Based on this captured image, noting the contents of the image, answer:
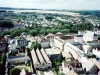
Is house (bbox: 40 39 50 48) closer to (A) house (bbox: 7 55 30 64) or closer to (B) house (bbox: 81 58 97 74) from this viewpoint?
(A) house (bbox: 7 55 30 64)

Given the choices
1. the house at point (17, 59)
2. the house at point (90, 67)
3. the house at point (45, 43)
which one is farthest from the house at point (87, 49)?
the house at point (17, 59)

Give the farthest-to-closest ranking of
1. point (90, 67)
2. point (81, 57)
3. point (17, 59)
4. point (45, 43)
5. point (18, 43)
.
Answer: point (45, 43) → point (18, 43) → point (17, 59) → point (81, 57) → point (90, 67)

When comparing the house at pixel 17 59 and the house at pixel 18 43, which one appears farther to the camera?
the house at pixel 18 43

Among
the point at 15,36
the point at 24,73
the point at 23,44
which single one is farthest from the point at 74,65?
the point at 15,36

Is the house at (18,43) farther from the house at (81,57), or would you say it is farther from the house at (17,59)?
the house at (81,57)

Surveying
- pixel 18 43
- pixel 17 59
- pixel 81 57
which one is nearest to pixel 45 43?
pixel 18 43

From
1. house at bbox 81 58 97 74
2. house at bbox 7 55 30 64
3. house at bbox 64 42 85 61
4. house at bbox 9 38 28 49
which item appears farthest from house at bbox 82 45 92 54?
house at bbox 9 38 28 49

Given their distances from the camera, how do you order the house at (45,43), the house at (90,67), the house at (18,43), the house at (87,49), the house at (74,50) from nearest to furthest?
1. the house at (90,67)
2. the house at (74,50)
3. the house at (87,49)
4. the house at (18,43)
5. the house at (45,43)

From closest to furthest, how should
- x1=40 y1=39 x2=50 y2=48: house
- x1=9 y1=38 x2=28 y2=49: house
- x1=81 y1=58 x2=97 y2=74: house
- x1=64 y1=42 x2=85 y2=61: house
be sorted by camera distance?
x1=81 y1=58 x2=97 y2=74: house → x1=64 y1=42 x2=85 y2=61: house → x1=9 y1=38 x2=28 y2=49: house → x1=40 y1=39 x2=50 y2=48: house

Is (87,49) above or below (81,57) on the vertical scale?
above

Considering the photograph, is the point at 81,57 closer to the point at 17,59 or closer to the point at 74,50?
the point at 74,50

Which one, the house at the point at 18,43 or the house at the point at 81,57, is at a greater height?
the house at the point at 81,57
